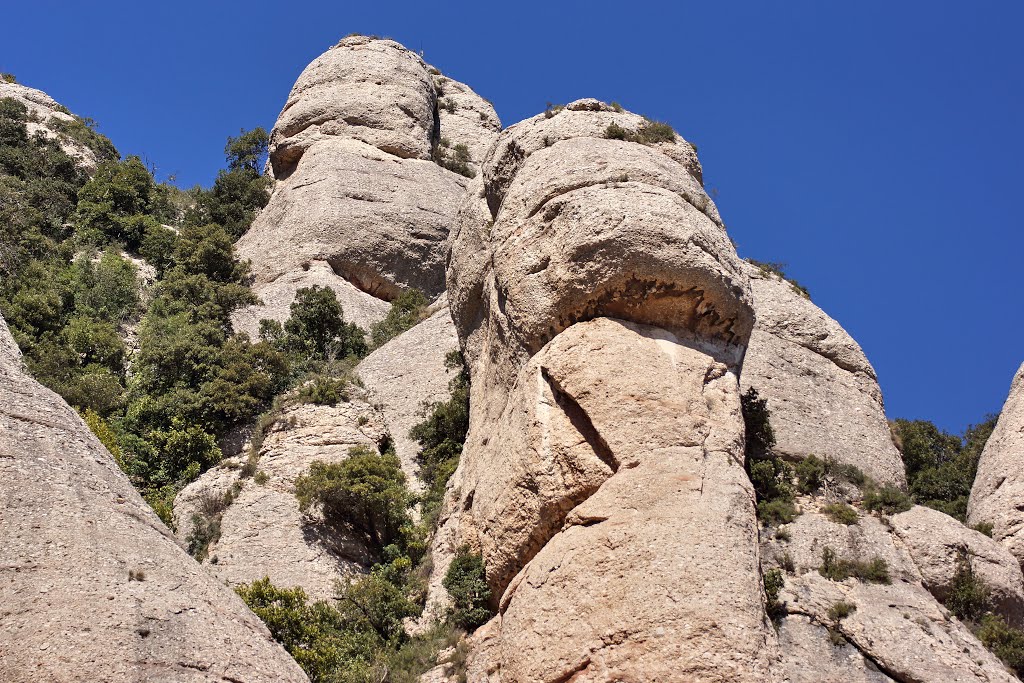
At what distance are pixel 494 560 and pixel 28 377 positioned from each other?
7.16m

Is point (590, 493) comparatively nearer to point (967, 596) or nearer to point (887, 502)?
point (887, 502)

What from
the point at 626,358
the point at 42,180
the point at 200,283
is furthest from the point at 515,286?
the point at 42,180

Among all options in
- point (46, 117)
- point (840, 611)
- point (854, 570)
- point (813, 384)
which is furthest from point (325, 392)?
point (46, 117)

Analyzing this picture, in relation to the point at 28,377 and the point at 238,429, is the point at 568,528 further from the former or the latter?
the point at 238,429

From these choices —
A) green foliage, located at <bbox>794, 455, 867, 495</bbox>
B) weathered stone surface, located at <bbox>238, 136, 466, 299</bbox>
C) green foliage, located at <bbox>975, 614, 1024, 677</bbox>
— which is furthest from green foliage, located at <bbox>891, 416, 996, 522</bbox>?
weathered stone surface, located at <bbox>238, 136, 466, 299</bbox>

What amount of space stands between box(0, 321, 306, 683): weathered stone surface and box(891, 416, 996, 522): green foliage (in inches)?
545

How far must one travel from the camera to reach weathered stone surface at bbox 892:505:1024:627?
61.9 feet

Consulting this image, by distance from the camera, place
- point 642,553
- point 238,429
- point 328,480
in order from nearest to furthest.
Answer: point 642,553, point 328,480, point 238,429

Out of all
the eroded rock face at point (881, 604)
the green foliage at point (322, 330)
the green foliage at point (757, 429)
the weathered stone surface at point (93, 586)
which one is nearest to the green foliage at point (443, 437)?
the green foliage at point (757, 429)

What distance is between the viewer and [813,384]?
2370cm

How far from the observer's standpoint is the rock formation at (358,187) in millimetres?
36156

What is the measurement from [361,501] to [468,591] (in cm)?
477

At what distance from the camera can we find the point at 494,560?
18234 millimetres

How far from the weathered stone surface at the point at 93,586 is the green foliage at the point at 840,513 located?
9.09 metres
